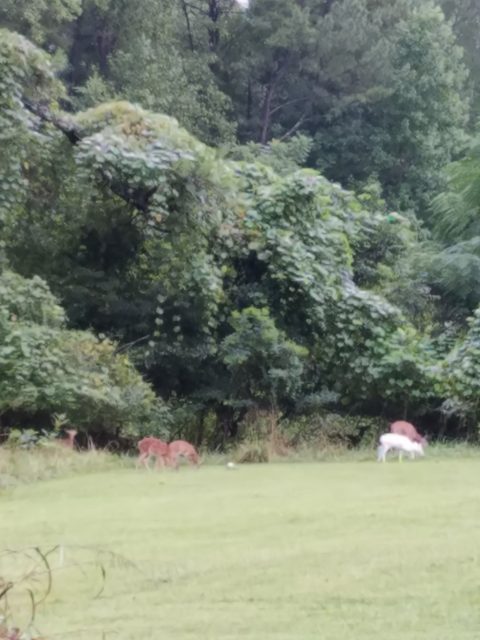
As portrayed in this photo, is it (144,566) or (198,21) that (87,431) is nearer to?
(144,566)

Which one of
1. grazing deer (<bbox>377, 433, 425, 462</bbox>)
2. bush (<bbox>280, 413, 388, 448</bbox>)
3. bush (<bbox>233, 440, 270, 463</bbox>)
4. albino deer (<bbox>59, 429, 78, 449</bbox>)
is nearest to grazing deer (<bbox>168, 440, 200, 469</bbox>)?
bush (<bbox>233, 440, 270, 463</bbox>)

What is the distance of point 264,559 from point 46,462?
4.69 meters

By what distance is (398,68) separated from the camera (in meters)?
27.1

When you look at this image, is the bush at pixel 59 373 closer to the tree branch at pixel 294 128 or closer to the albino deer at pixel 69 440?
the albino deer at pixel 69 440

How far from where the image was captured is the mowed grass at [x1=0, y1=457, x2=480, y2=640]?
3049mm

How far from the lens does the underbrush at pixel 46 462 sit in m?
7.80

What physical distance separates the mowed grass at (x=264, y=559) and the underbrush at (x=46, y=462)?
1.06 metres

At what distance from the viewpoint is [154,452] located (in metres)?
8.58

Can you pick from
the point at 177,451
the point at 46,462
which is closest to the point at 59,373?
the point at 46,462

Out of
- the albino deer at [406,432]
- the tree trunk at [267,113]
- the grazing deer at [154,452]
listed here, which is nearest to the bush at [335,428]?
the albino deer at [406,432]

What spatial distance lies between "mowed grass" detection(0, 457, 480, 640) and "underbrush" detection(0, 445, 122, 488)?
1.06 m

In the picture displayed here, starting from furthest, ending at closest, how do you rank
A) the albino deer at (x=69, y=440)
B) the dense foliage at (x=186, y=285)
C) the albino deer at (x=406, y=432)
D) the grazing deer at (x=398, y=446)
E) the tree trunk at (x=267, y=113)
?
the tree trunk at (x=267, y=113) < the dense foliage at (x=186, y=285) < the albino deer at (x=406, y=432) < the albino deer at (x=69, y=440) < the grazing deer at (x=398, y=446)

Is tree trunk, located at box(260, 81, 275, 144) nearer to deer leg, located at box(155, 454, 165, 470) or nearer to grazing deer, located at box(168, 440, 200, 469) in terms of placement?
grazing deer, located at box(168, 440, 200, 469)

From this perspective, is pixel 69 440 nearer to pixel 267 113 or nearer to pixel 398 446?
pixel 398 446
